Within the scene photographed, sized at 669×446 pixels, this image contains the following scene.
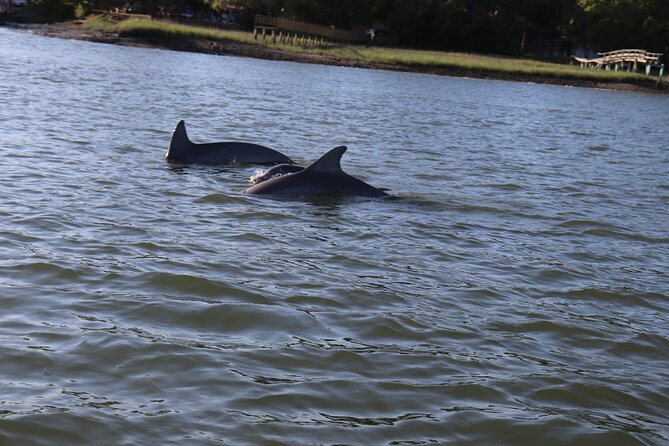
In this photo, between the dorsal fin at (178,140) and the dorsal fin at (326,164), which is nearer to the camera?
the dorsal fin at (326,164)

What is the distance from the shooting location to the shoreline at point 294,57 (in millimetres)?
70250

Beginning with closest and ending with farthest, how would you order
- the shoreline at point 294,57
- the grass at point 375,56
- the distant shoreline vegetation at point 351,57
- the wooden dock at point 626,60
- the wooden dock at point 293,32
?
the shoreline at point 294,57, the distant shoreline vegetation at point 351,57, the grass at point 375,56, the wooden dock at point 293,32, the wooden dock at point 626,60

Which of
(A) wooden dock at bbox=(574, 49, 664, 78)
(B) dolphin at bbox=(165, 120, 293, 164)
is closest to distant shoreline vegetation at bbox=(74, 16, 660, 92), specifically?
(A) wooden dock at bbox=(574, 49, 664, 78)

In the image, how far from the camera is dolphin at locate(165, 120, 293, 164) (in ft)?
53.4

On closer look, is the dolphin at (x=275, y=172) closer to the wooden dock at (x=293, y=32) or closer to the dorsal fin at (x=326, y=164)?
the dorsal fin at (x=326, y=164)

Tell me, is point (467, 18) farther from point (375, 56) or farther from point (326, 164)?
point (326, 164)

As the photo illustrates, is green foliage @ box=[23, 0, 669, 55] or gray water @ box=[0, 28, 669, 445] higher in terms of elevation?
green foliage @ box=[23, 0, 669, 55]

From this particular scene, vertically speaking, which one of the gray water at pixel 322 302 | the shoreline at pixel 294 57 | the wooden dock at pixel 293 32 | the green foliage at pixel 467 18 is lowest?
the gray water at pixel 322 302

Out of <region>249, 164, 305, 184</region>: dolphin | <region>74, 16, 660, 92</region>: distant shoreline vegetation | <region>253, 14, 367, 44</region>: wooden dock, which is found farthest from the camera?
<region>253, 14, 367, 44</region>: wooden dock

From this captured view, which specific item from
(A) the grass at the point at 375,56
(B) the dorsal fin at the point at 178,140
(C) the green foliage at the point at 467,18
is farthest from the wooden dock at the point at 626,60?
(B) the dorsal fin at the point at 178,140

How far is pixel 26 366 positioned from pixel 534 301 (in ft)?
17.3

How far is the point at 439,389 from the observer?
22.9 ft

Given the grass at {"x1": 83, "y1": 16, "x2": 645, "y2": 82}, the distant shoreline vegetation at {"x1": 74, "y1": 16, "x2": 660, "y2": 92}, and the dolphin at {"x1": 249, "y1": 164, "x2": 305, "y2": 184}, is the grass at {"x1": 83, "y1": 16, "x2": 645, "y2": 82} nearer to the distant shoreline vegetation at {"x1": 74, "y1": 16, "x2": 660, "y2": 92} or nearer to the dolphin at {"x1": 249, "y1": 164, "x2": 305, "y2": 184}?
the distant shoreline vegetation at {"x1": 74, "y1": 16, "x2": 660, "y2": 92}

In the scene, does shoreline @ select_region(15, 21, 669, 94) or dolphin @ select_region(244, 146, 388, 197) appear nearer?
dolphin @ select_region(244, 146, 388, 197)
